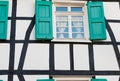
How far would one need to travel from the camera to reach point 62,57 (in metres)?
9.14

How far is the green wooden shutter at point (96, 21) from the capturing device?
9359 mm

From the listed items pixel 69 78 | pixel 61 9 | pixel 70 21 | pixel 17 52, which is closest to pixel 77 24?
Answer: pixel 70 21

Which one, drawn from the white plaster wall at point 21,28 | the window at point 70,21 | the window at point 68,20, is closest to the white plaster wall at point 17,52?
the white plaster wall at point 21,28

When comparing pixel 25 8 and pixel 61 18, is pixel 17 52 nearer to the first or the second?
pixel 25 8

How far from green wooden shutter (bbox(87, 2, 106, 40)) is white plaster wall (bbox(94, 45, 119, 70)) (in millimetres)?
310

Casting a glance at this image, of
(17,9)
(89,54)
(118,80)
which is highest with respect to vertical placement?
(17,9)

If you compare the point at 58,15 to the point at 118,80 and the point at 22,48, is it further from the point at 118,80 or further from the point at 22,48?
the point at 118,80

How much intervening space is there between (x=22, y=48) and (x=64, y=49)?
1.17 meters

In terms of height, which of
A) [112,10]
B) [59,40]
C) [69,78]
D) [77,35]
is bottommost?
[69,78]

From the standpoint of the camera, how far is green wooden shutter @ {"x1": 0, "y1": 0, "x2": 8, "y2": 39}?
9156mm

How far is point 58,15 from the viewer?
9789 millimetres

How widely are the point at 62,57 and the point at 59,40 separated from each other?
49cm

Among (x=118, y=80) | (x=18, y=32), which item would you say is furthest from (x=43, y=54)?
(x=118, y=80)

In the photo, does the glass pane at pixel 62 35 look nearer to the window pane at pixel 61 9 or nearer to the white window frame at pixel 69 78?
the window pane at pixel 61 9
